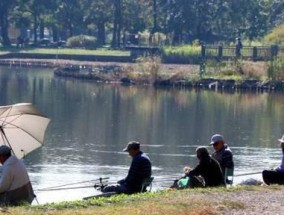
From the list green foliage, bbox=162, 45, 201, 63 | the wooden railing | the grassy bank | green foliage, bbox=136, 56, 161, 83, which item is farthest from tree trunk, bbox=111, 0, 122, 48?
the grassy bank

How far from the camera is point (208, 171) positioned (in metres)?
14.1

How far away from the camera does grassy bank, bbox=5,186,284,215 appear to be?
37.1 feet

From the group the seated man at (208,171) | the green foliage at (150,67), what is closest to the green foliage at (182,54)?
the green foliage at (150,67)

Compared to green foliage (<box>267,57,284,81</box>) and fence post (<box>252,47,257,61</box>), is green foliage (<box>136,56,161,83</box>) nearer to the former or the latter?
fence post (<box>252,47,257,61</box>)

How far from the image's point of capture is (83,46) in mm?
84438

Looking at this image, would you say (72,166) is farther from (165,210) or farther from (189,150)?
(165,210)

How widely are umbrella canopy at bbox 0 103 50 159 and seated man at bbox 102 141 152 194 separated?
1372 mm

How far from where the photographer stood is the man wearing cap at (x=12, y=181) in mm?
12310

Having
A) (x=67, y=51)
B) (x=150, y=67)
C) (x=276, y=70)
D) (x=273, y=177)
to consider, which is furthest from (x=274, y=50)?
(x=273, y=177)

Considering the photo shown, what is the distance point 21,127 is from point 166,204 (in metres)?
3.47

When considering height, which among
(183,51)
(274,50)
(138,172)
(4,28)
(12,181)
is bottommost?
(183,51)

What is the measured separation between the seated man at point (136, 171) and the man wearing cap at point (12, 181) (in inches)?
93.2

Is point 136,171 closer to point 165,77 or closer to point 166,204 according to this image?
point 166,204

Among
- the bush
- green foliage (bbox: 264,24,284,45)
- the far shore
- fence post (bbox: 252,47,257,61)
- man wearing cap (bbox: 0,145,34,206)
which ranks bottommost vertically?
the far shore
